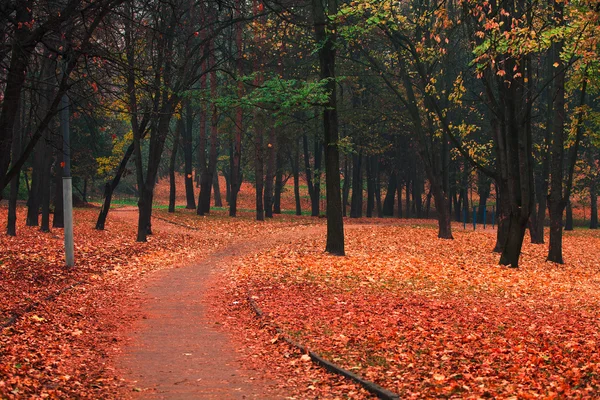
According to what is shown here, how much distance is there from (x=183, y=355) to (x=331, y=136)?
12.6m

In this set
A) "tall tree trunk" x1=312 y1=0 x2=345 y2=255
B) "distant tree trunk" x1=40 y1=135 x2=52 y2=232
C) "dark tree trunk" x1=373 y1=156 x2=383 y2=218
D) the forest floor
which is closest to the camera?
the forest floor

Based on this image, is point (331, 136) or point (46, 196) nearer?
point (331, 136)

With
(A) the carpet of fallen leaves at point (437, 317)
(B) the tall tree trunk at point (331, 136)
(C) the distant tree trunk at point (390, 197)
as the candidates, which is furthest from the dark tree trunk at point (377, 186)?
(B) the tall tree trunk at point (331, 136)

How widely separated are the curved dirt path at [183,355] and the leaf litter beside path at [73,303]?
0.29 meters

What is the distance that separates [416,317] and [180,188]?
78502 mm

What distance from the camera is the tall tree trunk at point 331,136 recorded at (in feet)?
68.8

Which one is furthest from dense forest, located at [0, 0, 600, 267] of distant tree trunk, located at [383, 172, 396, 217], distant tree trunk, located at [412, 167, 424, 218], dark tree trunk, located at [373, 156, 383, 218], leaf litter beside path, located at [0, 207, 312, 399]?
distant tree trunk, located at [383, 172, 396, 217]

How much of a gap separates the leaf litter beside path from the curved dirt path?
293 mm

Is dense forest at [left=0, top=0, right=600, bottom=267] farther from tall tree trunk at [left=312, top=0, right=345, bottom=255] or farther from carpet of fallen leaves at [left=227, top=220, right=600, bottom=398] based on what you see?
carpet of fallen leaves at [left=227, top=220, right=600, bottom=398]

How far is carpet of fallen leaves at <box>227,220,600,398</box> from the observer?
7902mm

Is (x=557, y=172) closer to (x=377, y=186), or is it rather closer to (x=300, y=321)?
(x=300, y=321)

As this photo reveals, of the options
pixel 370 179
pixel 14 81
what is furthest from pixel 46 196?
pixel 370 179

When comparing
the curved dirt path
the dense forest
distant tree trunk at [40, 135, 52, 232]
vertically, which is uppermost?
the dense forest

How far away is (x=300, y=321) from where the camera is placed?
11273mm
